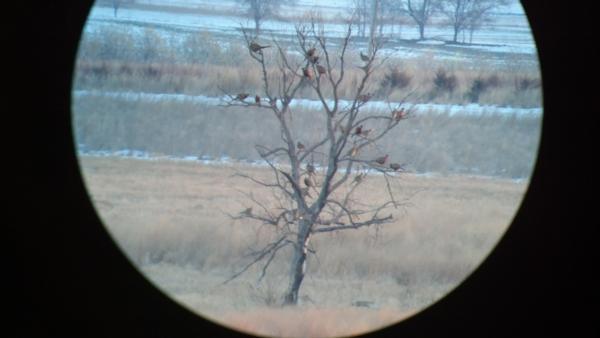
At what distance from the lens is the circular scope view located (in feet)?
8.63

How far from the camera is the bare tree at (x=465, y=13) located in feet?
8.75

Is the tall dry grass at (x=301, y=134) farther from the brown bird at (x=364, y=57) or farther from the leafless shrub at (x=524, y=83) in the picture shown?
the brown bird at (x=364, y=57)

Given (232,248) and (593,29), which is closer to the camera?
(593,29)

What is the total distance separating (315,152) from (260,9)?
0.57 meters

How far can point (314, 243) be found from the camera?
274cm

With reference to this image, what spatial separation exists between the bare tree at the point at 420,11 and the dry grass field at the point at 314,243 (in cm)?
56

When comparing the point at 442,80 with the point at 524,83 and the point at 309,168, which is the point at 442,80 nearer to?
the point at 524,83

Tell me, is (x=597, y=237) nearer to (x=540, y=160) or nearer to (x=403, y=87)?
(x=540, y=160)

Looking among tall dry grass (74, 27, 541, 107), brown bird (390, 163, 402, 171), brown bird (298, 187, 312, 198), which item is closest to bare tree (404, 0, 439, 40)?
tall dry grass (74, 27, 541, 107)

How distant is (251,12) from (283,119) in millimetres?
408

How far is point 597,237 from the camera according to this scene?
7.92 ft

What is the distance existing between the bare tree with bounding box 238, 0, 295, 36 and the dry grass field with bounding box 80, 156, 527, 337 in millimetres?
546

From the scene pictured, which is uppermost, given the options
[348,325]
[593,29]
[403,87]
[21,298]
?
[593,29]

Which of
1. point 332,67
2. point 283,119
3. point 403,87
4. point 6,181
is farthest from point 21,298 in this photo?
point 403,87
